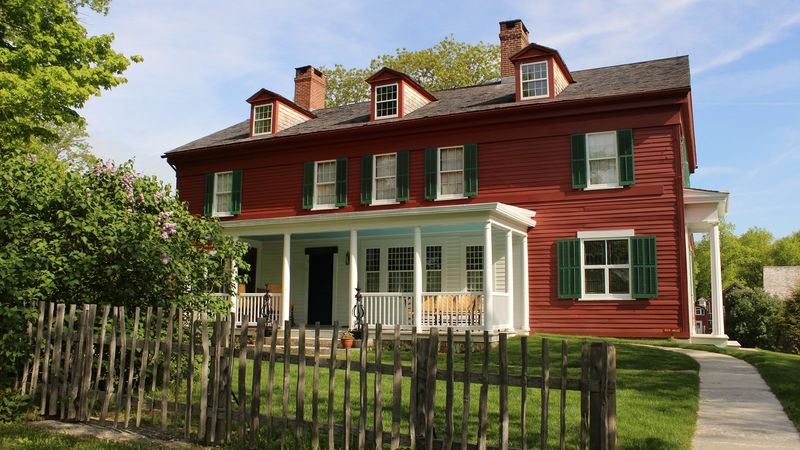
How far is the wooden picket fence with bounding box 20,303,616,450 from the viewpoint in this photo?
454cm

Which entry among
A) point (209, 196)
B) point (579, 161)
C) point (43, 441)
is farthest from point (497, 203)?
point (209, 196)

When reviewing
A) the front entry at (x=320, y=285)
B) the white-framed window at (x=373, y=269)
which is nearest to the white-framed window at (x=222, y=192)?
the front entry at (x=320, y=285)

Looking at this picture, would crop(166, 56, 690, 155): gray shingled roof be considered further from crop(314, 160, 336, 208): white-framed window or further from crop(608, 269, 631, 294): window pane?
crop(608, 269, 631, 294): window pane

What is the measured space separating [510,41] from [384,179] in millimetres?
6664

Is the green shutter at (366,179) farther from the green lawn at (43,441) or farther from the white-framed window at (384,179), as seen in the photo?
the green lawn at (43,441)

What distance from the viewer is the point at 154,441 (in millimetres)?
6152

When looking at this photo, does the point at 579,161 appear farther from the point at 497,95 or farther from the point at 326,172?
the point at 326,172

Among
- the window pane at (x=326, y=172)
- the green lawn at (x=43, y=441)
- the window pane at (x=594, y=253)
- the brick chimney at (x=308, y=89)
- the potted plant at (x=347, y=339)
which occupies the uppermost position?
the brick chimney at (x=308, y=89)

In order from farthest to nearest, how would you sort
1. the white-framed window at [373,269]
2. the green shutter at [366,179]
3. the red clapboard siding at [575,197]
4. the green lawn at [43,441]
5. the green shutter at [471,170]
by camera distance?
the green shutter at [366,179] < the white-framed window at [373,269] < the green shutter at [471,170] < the red clapboard siding at [575,197] < the green lawn at [43,441]

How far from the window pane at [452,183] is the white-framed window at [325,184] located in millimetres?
3595

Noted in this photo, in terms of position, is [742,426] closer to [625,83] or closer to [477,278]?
[477,278]

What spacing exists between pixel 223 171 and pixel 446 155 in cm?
809

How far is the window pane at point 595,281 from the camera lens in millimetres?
15945

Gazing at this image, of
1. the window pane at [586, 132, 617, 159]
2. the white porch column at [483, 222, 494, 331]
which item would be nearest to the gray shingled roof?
the window pane at [586, 132, 617, 159]
